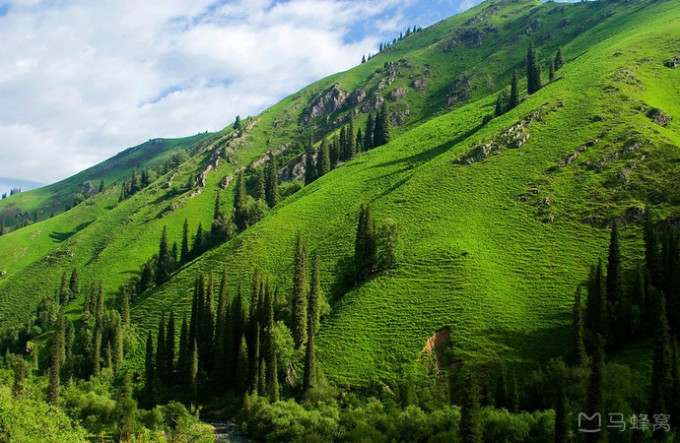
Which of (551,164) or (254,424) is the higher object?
(551,164)

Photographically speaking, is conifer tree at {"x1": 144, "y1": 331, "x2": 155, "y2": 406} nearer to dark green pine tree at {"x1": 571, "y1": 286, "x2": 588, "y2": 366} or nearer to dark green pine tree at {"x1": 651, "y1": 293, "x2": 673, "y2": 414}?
dark green pine tree at {"x1": 571, "y1": 286, "x2": 588, "y2": 366}

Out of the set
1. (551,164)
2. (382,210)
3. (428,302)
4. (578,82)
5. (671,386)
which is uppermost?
(578,82)

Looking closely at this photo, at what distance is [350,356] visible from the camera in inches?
3551

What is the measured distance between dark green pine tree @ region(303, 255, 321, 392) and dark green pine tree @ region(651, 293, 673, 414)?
50.1m

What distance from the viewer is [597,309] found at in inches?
3189

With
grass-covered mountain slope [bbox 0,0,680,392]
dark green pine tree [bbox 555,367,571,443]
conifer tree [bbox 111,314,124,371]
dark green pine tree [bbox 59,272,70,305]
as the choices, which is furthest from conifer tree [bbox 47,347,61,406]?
dark green pine tree [bbox 59,272,70,305]

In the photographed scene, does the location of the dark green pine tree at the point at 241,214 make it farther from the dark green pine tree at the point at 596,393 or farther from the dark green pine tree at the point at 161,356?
the dark green pine tree at the point at 596,393

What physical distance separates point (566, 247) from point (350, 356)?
51766 mm

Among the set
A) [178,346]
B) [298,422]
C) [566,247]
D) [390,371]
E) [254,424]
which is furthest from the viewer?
[178,346]

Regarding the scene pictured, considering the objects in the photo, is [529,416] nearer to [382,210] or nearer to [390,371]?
[390,371]

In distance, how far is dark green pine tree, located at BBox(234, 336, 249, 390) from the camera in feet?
319

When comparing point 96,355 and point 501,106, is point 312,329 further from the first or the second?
point 501,106

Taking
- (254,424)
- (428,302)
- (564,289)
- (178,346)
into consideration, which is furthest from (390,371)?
(178,346)

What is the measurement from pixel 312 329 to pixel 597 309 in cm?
5236
